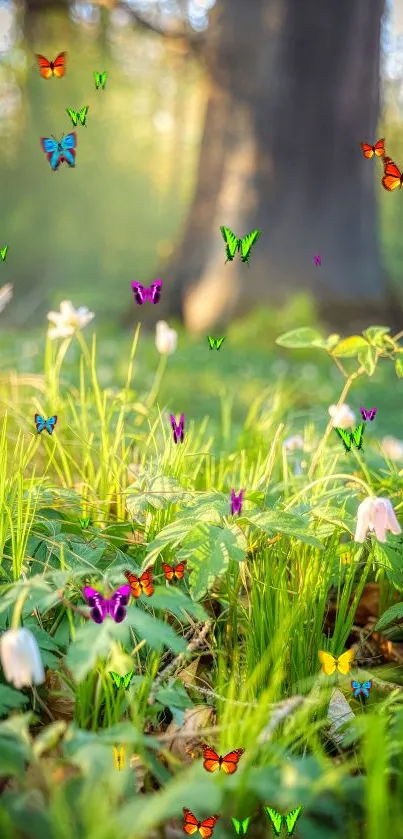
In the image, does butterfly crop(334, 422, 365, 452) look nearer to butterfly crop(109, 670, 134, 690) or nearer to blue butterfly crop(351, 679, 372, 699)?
blue butterfly crop(351, 679, 372, 699)

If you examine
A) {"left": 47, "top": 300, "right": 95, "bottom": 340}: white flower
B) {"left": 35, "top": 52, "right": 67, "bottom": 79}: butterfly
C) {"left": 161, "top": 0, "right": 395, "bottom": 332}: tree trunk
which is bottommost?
{"left": 47, "top": 300, "right": 95, "bottom": 340}: white flower

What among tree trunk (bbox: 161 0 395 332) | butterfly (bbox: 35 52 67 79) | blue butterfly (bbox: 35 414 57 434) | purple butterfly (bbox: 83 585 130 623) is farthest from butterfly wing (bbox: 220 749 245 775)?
tree trunk (bbox: 161 0 395 332)

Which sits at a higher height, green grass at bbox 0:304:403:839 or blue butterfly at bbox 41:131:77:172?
blue butterfly at bbox 41:131:77:172

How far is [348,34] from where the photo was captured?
8586mm

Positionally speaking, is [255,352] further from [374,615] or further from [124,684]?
[124,684]

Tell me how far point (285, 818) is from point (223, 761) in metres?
0.13

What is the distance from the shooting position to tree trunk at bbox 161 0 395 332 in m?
8.59

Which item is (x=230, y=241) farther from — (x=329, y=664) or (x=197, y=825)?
(x=197, y=825)

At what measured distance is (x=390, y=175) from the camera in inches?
76.7

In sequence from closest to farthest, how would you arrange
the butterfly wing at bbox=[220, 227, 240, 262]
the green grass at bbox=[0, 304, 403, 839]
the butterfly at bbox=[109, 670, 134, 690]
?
the green grass at bbox=[0, 304, 403, 839] < the butterfly at bbox=[109, 670, 134, 690] < the butterfly wing at bbox=[220, 227, 240, 262]

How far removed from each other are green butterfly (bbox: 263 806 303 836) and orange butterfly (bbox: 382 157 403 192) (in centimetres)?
133

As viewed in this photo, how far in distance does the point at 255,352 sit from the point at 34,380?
17.7 ft

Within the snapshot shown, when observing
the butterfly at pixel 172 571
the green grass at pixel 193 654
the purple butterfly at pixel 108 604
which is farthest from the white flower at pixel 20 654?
the butterfly at pixel 172 571

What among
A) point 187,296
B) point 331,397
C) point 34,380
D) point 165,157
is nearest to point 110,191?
point 165,157
